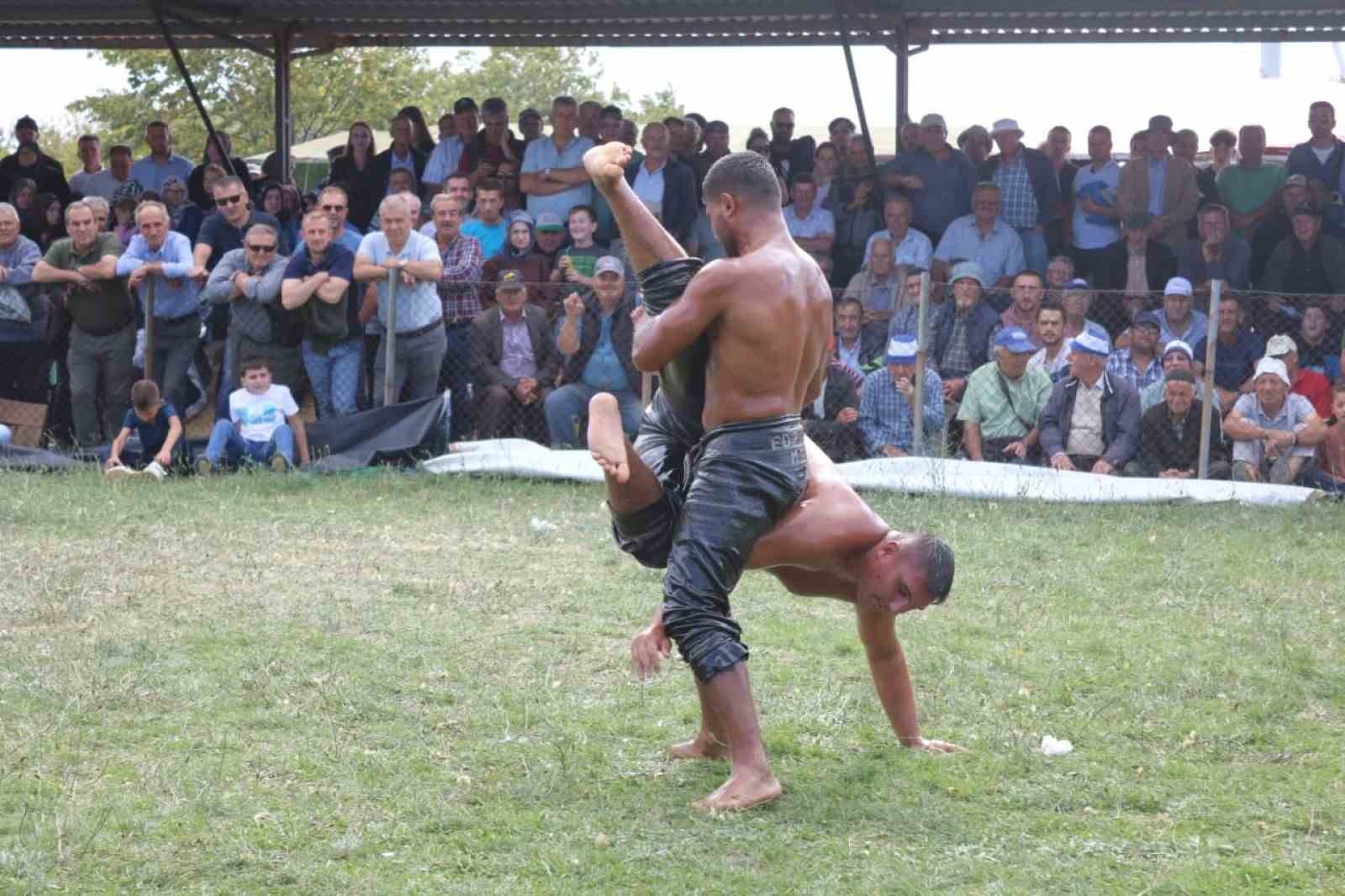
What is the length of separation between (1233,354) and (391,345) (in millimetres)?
5474

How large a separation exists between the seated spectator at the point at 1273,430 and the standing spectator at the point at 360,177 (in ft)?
24.3

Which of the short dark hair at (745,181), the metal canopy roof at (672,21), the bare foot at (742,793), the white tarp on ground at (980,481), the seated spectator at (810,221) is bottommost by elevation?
the white tarp on ground at (980,481)

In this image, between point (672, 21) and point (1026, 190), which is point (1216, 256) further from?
point (672, 21)

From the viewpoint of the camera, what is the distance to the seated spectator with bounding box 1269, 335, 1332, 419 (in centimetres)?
1094

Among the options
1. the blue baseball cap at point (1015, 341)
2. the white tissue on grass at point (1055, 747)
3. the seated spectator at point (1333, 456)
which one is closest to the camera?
the white tissue on grass at point (1055, 747)

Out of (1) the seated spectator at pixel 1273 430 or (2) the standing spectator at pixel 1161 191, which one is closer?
(1) the seated spectator at pixel 1273 430

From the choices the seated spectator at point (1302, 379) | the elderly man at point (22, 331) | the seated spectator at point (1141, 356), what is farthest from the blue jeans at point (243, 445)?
the seated spectator at point (1302, 379)

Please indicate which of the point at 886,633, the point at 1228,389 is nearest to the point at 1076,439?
the point at 1228,389

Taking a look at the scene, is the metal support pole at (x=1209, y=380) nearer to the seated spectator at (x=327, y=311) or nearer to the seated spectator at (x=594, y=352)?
the seated spectator at (x=594, y=352)

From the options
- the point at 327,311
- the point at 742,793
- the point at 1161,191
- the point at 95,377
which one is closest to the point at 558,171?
the point at 327,311

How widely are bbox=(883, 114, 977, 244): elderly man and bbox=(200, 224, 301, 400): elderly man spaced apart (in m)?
4.59

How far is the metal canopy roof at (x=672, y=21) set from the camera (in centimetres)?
1409

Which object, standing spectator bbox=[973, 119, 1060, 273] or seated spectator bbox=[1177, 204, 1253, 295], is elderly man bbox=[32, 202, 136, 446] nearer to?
standing spectator bbox=[973, 119, 1060, 273]

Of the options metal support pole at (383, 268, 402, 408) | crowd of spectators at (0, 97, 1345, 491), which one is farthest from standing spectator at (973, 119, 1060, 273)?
metal support pole at (383, 268, 402, 408)
